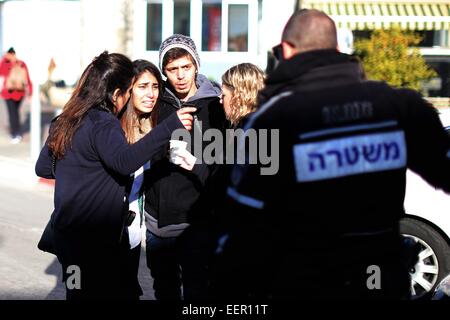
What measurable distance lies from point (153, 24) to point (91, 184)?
536 inches

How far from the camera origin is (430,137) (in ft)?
10.3

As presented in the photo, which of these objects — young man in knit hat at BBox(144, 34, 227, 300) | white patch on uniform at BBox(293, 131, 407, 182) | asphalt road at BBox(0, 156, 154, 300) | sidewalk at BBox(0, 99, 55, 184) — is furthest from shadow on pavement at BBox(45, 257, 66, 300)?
sidewalk at BBox(0, 99, 55, 184)

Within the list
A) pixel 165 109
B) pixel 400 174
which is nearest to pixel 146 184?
pixel 165 109

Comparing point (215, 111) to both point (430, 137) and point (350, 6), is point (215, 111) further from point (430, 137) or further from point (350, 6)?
point (350, 6)

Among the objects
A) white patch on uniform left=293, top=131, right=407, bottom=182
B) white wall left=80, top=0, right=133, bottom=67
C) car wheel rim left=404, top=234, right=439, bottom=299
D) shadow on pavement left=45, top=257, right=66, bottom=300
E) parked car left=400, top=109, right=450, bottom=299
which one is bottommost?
shadow on pavement left=45, top=257, right=66, bottom=300

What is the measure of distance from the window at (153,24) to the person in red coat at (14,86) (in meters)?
2.94

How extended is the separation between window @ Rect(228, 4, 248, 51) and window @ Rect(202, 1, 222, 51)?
0.71 feet

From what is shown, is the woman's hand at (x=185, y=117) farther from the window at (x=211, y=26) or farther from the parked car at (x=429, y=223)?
the window at (x=211, y=26)

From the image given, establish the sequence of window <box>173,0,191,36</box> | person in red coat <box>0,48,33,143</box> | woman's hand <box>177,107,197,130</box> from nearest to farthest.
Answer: woman's hand <box>177,107,197,130</box> < person in red coat <box>0,48,33,143</box> < window <box>173,0,191,36</box>

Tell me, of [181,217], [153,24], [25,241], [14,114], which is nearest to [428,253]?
[181,217]

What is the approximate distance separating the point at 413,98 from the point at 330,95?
1.15 feet

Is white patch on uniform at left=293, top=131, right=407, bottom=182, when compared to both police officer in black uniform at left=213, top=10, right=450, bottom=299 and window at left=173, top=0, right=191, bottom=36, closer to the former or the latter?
police officer in black uniform at left=213, top=10, right=450, bottom=299

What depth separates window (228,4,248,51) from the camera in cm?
1733

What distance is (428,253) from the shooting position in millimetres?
6492
